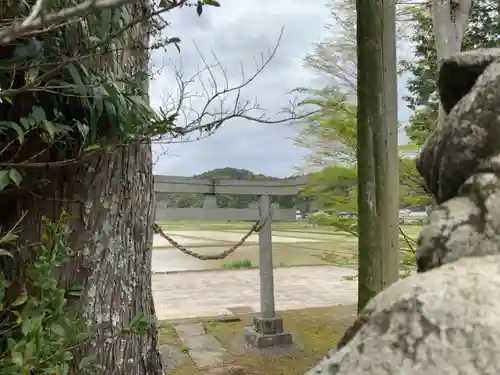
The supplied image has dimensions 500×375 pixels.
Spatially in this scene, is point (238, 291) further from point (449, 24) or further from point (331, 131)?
point (449, 24)

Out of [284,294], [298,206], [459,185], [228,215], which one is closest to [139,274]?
[459,185]

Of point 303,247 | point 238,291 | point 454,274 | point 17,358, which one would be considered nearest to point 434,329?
point 454,274

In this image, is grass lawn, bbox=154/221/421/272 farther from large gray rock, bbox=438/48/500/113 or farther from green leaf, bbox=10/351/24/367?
green leaf, bbox=10/351/24/367

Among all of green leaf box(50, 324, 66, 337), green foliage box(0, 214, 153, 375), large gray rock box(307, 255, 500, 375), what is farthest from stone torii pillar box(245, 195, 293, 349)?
large gray rock box(307, 255, 500, 375)

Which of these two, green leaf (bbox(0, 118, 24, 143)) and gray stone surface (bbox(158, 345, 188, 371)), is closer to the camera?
green leaf (bbox(0, 118, 24, 143))

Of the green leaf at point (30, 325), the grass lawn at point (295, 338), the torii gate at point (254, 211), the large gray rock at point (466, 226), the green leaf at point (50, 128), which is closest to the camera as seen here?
the large gray rock at point (466, 226)

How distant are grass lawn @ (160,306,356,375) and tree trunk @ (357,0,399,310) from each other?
5.26 ft

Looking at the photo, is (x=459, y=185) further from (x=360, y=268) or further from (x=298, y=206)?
(x=298, y=206)

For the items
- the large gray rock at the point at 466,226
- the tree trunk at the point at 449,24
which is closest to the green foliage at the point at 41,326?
the large gray rock at the point at 466,226

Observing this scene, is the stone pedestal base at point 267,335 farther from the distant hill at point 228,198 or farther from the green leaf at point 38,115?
the green leaf at point 38,115

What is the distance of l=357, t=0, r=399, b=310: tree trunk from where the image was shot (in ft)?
6.22

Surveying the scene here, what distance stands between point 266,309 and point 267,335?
0.73 feet

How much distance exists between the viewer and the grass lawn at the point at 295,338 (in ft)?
10.8

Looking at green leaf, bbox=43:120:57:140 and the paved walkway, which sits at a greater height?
green leaf, bbox=43:120:57:140
